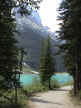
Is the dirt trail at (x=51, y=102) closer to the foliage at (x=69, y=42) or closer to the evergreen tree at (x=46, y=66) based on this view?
the foliage at (x=69, y=42)

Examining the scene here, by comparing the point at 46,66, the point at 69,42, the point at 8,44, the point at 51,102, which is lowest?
the point at 46,66

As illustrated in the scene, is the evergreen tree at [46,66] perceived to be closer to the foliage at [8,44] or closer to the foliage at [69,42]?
the foliage at [69,42]

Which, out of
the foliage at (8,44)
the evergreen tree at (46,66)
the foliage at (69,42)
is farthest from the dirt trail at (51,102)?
the evergreen tree at (46,66)

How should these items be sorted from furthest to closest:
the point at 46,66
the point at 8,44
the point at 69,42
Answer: the point at 46,66 < the point at 69,42 < the point at 8,44

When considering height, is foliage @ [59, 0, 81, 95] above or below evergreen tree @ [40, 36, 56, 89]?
above

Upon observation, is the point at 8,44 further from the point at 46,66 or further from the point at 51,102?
the point at 46,66

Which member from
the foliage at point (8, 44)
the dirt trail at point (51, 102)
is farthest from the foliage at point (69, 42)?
the foliage at point (8, 44)

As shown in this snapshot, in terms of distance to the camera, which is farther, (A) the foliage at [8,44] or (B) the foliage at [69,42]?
(B) the foliage at [69,42]

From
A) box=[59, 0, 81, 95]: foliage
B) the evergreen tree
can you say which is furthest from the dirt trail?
the evergreen tree

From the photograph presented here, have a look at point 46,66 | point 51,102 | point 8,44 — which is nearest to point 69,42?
point 51,102

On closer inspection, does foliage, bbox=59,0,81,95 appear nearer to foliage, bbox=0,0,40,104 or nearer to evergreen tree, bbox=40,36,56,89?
foliage, bbox=0,0,40,104

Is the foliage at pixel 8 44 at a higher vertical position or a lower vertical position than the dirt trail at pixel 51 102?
higher

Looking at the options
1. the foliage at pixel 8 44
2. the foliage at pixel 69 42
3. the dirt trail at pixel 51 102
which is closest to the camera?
the foliage at pixel 8 44

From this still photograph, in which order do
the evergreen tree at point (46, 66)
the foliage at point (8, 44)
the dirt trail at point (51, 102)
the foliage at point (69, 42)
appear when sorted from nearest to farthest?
1. the foliage at point (8, 44)
2. the dirt trail at point (51, 102)
3. the foliage at point (69, 42)
4. the evergreen tree at point (46, 66)
